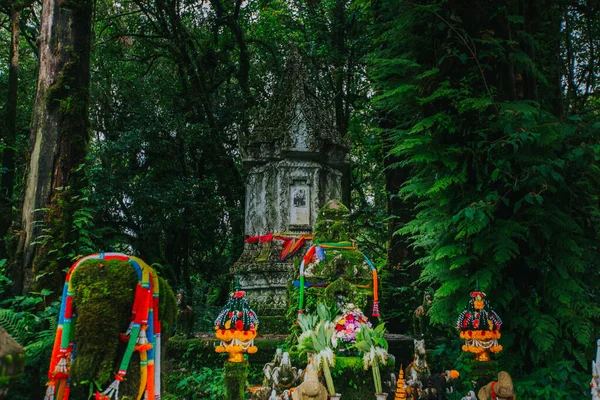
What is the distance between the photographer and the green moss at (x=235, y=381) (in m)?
4.90

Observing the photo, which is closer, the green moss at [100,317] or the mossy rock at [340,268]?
the green moss at [100,317]

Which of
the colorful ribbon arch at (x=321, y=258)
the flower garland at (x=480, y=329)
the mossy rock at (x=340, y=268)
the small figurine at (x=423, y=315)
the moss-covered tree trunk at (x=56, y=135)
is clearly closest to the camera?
the flower garland at (x=480, y=329)

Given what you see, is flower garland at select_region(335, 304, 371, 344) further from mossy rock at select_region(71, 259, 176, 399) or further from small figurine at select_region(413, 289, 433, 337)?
mossy rock at select_region(71, 259, 176, 399)

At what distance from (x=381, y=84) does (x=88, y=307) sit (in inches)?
195

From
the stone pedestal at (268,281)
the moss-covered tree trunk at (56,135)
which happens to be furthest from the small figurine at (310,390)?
the stone pedestal at (268,281)

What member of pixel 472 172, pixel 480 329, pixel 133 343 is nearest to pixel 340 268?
pixel 472 172

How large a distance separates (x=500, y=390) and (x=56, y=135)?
20.9 feet

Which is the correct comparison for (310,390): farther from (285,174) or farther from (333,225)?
(285,174)

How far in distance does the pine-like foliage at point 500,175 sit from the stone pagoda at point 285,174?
4.62 metres

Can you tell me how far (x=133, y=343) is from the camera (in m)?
3.70

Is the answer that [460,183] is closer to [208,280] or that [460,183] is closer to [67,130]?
[67,130]

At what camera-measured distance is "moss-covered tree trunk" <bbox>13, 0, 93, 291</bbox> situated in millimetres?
6668

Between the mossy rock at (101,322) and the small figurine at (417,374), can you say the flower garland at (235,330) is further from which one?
the small figurine at (417,374)

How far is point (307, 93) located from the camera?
483 inches
